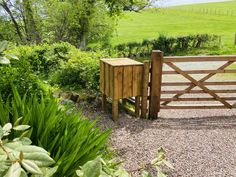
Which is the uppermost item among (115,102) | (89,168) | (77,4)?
(77,4)

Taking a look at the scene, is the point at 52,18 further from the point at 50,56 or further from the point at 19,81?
the point at 19,81

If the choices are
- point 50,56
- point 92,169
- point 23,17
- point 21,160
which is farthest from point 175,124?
point 23,17

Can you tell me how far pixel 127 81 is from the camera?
7484 mm

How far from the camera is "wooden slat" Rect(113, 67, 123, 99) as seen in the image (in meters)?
7.27

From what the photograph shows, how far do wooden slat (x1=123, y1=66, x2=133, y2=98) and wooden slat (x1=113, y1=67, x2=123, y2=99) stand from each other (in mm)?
87

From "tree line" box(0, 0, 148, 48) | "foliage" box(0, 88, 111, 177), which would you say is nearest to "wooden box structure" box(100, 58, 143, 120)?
"foliage" box(0, 88, 111, 177)

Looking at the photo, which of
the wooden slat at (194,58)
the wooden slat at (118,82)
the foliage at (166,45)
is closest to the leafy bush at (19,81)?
the wooden slat at (118,82)

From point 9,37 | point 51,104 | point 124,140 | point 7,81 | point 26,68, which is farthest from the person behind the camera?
point 9,37

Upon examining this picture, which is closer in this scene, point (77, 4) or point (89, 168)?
point (89, 168)

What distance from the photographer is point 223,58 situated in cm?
803

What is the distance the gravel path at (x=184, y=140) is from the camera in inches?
222

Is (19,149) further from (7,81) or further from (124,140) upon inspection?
(124,140)

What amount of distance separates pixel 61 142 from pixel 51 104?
0.41m

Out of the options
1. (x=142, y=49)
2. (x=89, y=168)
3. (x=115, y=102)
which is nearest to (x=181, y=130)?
(x=115, y=102)
